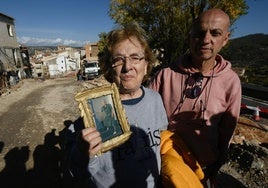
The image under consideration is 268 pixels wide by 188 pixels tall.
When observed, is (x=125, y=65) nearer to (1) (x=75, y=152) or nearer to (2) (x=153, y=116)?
(2) (x=153, y=116)

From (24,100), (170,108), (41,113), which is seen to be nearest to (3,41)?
(24,100)

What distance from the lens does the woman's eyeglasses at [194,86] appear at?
2381 mm

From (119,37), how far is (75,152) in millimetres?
963

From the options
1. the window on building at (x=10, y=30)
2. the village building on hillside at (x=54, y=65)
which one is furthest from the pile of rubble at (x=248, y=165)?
the village building on hillside at (x=54, y=65)

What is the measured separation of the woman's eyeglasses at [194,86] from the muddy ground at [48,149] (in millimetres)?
2751

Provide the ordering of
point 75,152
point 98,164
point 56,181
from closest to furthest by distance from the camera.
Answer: point 75,152 < point 98,164 < point 56,181

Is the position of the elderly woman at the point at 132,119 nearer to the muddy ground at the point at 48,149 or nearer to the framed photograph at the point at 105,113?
the framed photograph at the point at 105,113

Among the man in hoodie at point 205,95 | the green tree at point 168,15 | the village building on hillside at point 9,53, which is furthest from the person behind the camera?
the village building on hillside at point 9,53

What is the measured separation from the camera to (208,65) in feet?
7.95

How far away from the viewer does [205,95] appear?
238cm

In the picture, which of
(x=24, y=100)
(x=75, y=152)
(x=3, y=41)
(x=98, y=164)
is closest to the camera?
(x=75, y=152)

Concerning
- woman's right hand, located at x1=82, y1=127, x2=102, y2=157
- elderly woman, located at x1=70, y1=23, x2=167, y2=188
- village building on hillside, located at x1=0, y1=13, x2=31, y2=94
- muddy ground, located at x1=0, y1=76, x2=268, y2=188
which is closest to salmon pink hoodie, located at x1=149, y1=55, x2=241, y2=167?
elderly woman, located at x1=70, y1=23, x2=167, y2=188

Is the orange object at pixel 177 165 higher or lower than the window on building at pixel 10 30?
lower

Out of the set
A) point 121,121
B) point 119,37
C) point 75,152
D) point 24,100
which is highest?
point 119,37
